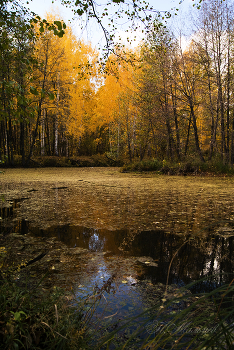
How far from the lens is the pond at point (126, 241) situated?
2.10m

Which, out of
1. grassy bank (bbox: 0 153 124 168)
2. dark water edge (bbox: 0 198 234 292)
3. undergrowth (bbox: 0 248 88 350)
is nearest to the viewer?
undergrowth (bbox: 0 248 88 350)

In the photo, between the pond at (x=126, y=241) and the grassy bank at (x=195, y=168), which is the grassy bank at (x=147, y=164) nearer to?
the grassy bank at (x=195, y=168)

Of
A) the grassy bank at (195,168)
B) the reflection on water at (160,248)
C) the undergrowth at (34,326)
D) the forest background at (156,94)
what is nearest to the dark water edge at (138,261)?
the reflection on water at (160,248)

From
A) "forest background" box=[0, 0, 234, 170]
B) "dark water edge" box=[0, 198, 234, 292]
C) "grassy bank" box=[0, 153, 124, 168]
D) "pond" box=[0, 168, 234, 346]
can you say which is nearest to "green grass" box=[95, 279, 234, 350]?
"pond" box=[0, 168, 234, 346]

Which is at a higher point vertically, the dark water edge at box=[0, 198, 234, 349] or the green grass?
the green grass

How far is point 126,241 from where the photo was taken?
3252 mm

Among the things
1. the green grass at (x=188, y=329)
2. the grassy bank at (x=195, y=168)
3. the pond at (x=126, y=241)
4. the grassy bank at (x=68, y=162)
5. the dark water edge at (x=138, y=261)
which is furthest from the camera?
the grassy bank at (x=68, y=162)

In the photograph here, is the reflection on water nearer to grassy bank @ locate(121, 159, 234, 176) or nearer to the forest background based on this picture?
the forest background

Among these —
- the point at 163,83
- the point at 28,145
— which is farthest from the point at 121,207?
the point at 28,145

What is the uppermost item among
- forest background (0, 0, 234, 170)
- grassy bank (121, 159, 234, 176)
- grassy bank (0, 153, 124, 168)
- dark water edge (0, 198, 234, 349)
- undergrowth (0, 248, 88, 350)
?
forest background (0, 0, 234, 170)

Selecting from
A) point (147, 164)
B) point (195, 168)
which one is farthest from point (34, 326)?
point (147, 164)

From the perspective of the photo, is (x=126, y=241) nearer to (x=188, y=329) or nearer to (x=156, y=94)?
(x=188, y=329)

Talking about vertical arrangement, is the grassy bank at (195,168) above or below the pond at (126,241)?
above

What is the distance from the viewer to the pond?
2104mm
